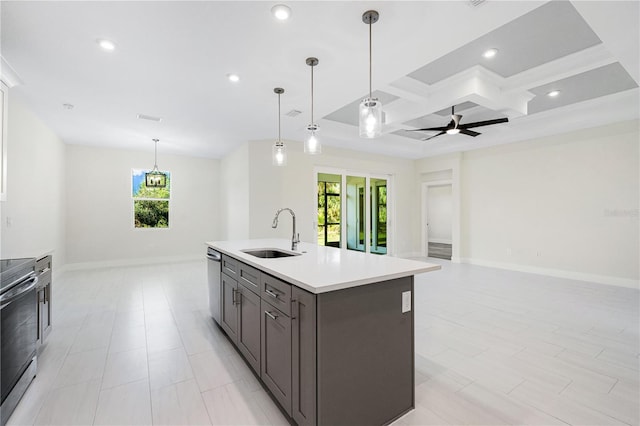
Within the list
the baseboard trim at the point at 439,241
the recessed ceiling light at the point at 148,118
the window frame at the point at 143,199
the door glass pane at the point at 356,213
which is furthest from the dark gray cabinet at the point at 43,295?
the baseboard trim at the point at 439,241

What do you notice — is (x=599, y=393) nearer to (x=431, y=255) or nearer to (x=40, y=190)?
(x=431, y=255)

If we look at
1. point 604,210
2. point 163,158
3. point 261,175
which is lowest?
point 604,210

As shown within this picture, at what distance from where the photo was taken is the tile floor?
1.81 m

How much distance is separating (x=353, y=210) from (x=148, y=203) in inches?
200

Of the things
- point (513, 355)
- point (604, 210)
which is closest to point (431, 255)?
point (604, 210)

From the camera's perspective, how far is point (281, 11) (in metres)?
2.14

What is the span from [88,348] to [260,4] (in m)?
3.31

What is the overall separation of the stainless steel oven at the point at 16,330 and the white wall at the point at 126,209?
4951 millimetres

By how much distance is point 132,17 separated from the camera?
7.27ft

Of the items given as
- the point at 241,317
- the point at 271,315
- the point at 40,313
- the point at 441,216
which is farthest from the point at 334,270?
the point at 441,216

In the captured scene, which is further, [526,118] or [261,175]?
[261,175]

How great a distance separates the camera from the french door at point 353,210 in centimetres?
679

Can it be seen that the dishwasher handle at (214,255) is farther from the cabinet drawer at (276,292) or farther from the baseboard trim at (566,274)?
the baseboard trim at (566,274)

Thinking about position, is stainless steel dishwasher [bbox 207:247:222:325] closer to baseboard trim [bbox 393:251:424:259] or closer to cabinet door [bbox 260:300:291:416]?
cabinet door [bbox 260:300:291:416]
